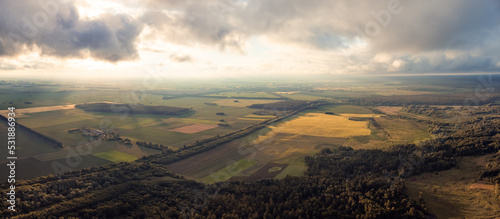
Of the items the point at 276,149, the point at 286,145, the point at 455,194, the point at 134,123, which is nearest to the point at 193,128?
the point at 134,123

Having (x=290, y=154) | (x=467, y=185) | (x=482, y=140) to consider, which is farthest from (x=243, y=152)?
(x=482, y=140)

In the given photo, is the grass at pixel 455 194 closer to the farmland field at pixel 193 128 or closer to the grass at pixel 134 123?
the grass at pixel 134 123

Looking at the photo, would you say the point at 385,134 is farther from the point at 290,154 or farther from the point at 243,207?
the point at 243,207

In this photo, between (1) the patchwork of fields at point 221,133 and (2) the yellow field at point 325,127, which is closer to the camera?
(1) the patchwork of fields at point 221,133

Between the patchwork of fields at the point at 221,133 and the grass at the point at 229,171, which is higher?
the patchwork of fields at the point at 221,133

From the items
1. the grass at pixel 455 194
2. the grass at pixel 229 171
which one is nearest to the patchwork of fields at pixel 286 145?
the grass at pixel 229 171

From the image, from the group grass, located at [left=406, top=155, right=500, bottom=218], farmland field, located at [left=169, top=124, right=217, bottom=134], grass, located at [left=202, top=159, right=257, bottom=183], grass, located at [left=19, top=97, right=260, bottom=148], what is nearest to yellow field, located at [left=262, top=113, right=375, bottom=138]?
grass, located at [left=19, top=97, right=260, bottom=148]
